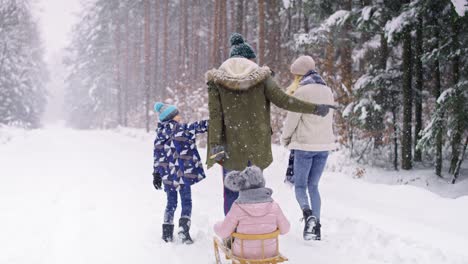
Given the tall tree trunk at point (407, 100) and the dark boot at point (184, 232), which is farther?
the tall tree trunk at point (407, 100)

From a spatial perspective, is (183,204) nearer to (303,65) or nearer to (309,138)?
(309,138)

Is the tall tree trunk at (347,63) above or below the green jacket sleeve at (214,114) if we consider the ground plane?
above

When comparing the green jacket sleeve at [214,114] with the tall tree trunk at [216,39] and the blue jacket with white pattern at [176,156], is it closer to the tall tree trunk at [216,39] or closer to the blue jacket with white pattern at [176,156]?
the blue jacket with white pattern at [176,156]

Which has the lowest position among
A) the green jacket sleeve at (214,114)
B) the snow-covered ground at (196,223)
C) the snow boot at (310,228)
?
the snow-covered ground at (196,223)

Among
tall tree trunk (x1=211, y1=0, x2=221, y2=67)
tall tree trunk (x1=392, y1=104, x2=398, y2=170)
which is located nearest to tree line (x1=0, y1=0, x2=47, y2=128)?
tall tree trunk (x1=211, y1=0, x2=221, y2=67)

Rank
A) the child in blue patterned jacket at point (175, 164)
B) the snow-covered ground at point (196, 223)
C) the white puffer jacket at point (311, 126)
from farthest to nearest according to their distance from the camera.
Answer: the child in blue patterned jacket at point (175, 164), the white puffer jacket at point (311, 126), the snow-covered ground at point (196, 223)

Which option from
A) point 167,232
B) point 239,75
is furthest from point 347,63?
point 239,75

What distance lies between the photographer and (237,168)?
4.44 meters

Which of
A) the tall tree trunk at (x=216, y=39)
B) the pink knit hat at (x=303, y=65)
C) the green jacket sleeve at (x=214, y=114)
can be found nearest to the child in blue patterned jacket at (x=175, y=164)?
the green jacket sleeve at (x=214, y=114)

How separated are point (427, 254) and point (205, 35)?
141ft

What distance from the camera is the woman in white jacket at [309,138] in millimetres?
5219

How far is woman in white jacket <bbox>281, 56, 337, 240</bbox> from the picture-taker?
5.22m

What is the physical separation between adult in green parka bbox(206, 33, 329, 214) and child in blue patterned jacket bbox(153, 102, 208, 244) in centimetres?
108

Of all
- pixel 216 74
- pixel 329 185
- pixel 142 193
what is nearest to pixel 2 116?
pixel 142 193
